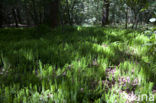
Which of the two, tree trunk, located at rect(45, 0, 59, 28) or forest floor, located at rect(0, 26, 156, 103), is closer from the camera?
forest floor, located at rect(0, 26, 156, 103)

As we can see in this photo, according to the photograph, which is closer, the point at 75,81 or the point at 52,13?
the point at 75,81

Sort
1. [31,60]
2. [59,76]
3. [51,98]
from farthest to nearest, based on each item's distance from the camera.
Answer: [31,60] → [59,76] → [51,98]

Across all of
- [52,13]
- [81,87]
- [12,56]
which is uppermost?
[52,13]

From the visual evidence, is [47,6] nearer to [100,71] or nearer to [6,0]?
[6,0]

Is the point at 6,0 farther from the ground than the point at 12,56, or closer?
farther from the ground

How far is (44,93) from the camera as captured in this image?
120 cm

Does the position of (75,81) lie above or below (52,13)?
below

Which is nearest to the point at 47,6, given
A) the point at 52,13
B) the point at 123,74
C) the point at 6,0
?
the point at 52,13

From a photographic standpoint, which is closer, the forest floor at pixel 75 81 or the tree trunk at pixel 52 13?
the forest floor at pixel 75 81

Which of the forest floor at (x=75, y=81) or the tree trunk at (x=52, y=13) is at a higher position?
the tree trunk at (x=52, y=13)

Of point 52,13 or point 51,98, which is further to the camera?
point 52,13

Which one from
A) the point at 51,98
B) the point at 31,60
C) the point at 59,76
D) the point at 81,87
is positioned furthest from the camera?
the point at 31,60

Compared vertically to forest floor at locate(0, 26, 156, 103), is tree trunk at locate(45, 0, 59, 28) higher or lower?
higher

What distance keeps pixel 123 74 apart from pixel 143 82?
0.27m
